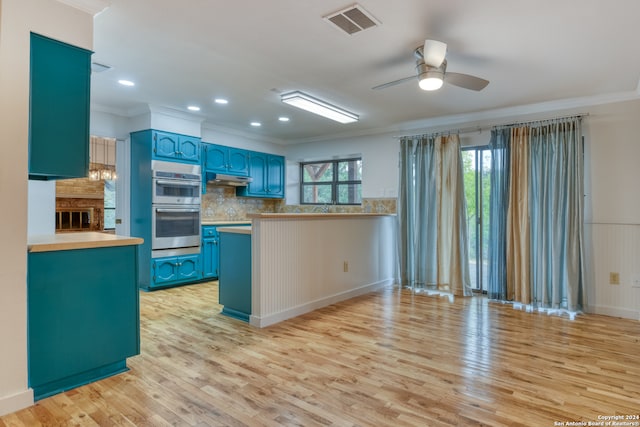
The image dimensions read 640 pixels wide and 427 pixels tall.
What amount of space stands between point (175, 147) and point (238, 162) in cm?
124

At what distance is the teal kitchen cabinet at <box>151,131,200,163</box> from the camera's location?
4.84m

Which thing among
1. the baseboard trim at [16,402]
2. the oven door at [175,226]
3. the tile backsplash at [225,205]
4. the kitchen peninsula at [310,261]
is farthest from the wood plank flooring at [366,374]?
the tile backsplash at [225,205]

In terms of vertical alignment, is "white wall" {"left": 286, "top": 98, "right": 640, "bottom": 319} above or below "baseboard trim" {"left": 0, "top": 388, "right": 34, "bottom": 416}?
above

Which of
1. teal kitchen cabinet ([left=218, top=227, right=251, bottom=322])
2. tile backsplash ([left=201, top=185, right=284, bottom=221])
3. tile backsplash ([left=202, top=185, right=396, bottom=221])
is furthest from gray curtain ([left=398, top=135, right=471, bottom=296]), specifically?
tile backsplash ([left=201, top=185, right=284, bottom=221])

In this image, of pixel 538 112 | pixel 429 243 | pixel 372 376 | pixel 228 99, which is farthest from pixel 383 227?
pixel 372 376

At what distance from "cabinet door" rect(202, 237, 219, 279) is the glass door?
3743mm

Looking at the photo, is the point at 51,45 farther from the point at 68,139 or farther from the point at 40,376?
the point at 40,376

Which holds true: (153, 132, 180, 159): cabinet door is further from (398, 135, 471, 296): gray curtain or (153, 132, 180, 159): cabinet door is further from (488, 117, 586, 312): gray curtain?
(488, 117, 586, 312): gray curtain

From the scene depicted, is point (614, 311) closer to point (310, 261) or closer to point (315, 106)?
point (310, 261)

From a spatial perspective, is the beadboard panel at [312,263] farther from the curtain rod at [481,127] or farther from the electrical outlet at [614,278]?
the electrical outlet at [614,278]

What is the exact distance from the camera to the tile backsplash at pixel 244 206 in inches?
229

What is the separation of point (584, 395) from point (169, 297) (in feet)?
13.9

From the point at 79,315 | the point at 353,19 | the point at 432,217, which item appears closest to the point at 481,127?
the point at 432,217

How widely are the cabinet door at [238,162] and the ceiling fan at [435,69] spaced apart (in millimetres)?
3796
